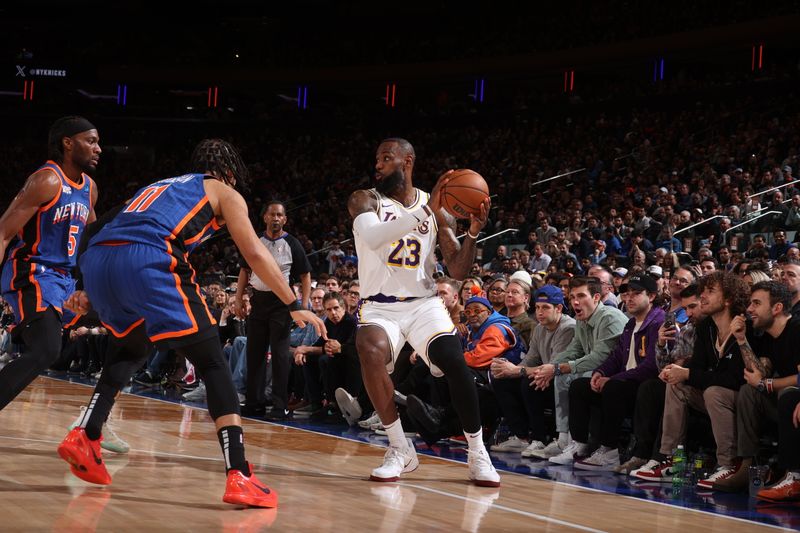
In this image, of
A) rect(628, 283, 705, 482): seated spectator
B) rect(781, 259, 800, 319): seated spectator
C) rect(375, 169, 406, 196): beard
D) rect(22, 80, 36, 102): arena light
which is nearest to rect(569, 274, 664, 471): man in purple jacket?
rect(628, 283, 705, 482): seated spectator

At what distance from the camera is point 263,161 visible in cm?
2936

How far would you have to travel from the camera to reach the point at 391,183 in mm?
5324

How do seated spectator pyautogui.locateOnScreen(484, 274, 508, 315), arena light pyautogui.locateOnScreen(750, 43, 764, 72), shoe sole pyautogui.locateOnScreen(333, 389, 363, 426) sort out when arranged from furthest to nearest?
arena light pyautogui.locateOnScreen(750, 43, 764, 72) < seated spectator pyautogui.locateOnScreen(484, 274, 508, 315) < shoe sole pyautogui.locateOnScreen(333, 389, 363, 426)

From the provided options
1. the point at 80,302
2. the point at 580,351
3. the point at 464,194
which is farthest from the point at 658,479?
the point at 80,302

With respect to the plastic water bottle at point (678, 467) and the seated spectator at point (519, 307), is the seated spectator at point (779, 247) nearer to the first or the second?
the seated spectator at point (519, 307)

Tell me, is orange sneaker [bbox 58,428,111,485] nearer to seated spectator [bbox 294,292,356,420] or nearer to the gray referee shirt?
seated spectator [bbox 294,292,356,420]

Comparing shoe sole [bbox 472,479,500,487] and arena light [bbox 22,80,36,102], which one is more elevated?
arena light [bbox 22,80,36,102]

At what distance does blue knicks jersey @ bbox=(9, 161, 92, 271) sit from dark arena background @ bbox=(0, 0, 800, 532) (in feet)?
3.56

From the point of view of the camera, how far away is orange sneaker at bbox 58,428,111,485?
13.4ft

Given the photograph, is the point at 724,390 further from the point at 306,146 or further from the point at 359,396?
the point at 306,146

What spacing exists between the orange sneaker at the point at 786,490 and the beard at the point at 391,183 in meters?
2.61

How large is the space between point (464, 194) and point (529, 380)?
209 centimetres

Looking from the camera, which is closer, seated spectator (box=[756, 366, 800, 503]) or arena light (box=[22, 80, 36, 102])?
seated spectator (box=[756, 366, 800, 503])

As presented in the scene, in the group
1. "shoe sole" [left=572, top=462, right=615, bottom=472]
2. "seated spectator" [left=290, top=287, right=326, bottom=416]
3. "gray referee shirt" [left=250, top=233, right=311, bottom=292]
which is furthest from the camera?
"seated spectator" [left=290, top=287, right=326, bottom=416]
